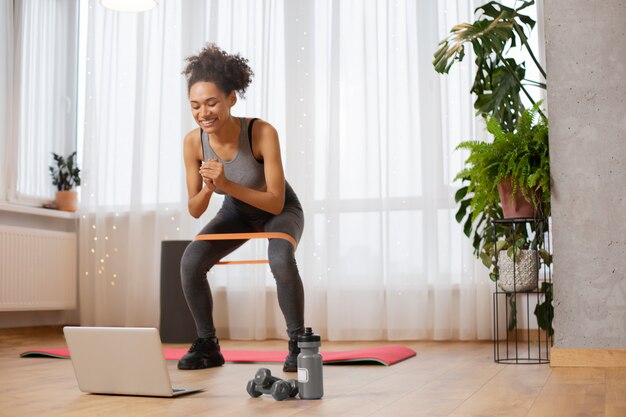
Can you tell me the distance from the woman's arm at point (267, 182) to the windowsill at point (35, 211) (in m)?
2.27

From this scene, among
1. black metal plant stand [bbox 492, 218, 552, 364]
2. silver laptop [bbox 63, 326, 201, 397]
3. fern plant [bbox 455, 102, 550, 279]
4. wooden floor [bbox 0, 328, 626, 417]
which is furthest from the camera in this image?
black metal plant stand [bbox 492, 218, 552, 364]

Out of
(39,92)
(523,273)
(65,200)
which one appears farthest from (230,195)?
(39,92)

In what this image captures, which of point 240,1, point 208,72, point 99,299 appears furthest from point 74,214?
point 208,72

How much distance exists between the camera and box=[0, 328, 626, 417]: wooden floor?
175cm

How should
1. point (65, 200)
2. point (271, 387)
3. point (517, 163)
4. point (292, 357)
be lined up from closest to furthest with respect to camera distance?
point (271, 387) → point (292, 357) → point (517, 163) → point (65, 200)

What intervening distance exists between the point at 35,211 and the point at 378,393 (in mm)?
3188

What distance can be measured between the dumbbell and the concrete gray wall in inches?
42.7

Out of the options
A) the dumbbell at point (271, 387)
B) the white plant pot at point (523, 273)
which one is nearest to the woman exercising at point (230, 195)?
the dumbbell at point (271, 387)

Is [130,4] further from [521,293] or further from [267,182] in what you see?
[521,293]

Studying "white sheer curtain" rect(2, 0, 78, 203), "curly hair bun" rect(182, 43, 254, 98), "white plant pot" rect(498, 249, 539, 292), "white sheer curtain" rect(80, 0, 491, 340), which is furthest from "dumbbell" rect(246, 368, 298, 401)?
"white sheer curtain" rect(2, 0, 78, 203)

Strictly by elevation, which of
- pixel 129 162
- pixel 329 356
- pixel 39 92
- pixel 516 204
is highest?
pixel 39 92

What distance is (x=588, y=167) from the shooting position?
264cm

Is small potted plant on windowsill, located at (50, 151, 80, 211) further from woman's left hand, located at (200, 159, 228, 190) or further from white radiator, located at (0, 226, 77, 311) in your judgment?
woman's left hand, located at (200, 159, 228, 190)

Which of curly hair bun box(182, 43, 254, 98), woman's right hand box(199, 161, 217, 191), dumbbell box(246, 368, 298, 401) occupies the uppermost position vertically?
curly hair bun box(182, 43, 254, 98)
